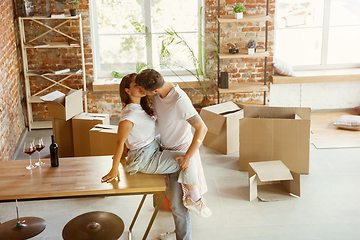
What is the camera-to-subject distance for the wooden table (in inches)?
94.0

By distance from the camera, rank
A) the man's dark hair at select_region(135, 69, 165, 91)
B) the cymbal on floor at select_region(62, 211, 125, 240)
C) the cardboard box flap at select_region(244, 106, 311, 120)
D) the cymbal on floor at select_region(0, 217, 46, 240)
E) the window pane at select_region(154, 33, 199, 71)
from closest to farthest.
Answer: the man's dark hair at select_region(135, 69, 165, 91)
the cymbal on floor at select_region(62, 211, 125, 240)
the cymbal on floor at select_region(0, 217, 46, 240)
the cardboard box flap at select_region(244, 106, 311, 120)
the window pane at select_region(154, 33, 199, 71)

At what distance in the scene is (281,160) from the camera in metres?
4.01

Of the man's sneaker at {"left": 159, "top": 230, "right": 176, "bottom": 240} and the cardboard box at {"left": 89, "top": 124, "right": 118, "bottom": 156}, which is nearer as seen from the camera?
the man's sneaker at {"left": 159, "top": 230, "right": 176, "bottom": 240}

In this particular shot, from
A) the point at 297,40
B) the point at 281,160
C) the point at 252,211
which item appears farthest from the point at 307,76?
the point at 252,211

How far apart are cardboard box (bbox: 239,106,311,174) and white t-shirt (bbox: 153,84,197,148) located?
1.35 m

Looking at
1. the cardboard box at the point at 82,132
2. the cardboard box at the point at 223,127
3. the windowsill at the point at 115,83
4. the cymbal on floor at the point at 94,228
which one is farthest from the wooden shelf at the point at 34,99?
the cymbal on floor at the point at 94,228

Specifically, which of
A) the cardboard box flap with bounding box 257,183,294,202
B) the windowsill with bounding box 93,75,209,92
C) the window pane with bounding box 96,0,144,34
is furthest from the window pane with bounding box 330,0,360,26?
the cardboard box flap with bounding box 257,183,294,202

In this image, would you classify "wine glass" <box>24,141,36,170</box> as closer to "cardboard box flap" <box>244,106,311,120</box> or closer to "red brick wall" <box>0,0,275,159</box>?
"red brick wall" <box>0,0,275,159</box>

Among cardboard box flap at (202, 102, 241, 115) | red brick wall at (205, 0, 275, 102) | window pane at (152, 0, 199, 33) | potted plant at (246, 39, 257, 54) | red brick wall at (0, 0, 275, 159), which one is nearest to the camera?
cardboard box flap at (202, 102, 241, 115)

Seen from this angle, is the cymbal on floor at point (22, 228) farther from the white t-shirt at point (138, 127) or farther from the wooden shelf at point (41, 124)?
the wooden shelf at point (41, 124)

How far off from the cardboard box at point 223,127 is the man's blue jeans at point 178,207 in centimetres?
194

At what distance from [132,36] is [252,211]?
3.48m

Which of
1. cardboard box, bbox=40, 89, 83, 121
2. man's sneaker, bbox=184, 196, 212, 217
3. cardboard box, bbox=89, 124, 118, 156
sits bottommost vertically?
man's sneaker, bbox=184, 196, 212, 217

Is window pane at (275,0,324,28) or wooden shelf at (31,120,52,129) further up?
window pane at (275,0,324,28)
